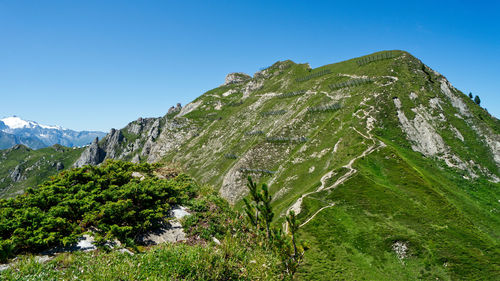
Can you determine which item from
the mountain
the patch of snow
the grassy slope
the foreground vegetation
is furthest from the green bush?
the grassy slope

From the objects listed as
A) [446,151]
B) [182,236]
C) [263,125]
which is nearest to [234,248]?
Result: [182,236]

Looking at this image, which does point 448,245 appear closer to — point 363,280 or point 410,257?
point 410,257

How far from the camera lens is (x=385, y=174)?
60.8 m

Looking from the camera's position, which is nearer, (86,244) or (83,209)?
(86,244)

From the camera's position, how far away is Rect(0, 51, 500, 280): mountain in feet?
137

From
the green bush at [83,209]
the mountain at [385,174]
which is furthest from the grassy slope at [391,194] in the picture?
the green bush at [83,209]

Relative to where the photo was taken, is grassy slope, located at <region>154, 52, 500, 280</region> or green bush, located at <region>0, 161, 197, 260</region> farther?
grassy slope, located at <region>154, 52, 500, 280</region>

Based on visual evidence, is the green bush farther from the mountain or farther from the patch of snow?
the mountain

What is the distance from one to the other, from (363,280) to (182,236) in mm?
35335

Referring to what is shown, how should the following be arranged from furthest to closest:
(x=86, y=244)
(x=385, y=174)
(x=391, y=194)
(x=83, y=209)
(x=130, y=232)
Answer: (x=385, y=174), (x=391, y=194), (x=83, y=209), (x=130, y=232), (x=86, y=244)

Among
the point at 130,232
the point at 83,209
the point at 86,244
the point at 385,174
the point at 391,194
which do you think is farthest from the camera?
the point at 385,174

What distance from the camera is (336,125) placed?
332ft

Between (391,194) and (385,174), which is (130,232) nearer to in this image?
(391,194)

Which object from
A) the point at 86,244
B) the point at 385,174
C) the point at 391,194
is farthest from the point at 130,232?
the point at 385,174
